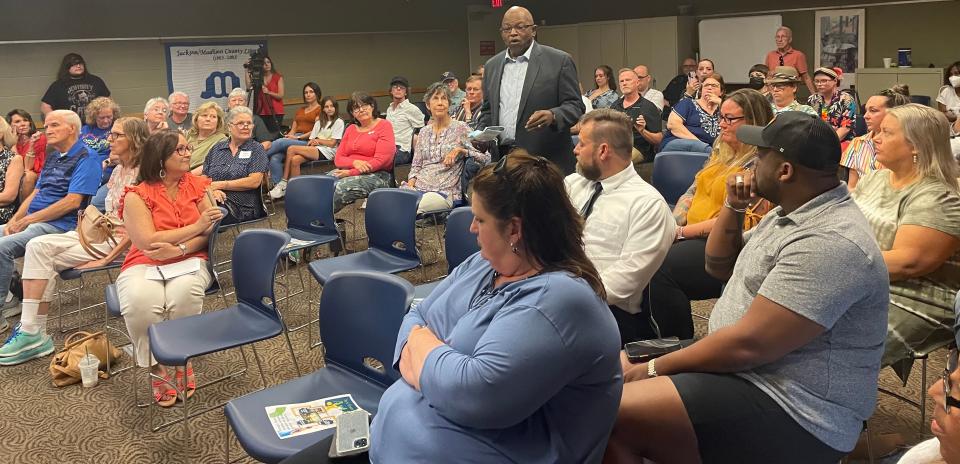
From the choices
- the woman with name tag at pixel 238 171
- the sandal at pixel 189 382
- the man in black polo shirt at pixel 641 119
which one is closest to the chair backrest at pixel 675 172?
the man in black polo shirt at pixel 641 119

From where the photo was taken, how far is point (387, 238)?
4.24 meters

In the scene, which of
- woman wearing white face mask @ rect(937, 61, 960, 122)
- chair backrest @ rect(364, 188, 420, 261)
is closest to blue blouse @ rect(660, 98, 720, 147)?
woman wearing white face mask @ rect(937, 61, 960, 122)

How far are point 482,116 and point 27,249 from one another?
2.64 metres

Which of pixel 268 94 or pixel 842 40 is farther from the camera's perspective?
pixel 268 94

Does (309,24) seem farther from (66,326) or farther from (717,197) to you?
(717,197)

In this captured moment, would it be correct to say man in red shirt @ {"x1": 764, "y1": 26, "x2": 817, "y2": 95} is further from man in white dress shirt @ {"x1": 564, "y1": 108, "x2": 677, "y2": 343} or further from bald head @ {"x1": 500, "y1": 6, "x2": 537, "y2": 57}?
man in white dress shirt @ {"x1": 564, "y1": 108, "x2": 677, "y2": 343}

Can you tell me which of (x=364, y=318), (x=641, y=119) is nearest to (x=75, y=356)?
(x=364, y=318)

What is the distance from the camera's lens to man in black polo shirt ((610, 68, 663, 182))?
702 cm

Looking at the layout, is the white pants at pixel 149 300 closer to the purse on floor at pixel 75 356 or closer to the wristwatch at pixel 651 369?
the purse on floor at pixel 75 356

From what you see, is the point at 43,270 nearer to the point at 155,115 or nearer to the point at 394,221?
the point at 394,221

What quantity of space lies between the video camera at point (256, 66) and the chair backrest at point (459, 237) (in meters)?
7.97

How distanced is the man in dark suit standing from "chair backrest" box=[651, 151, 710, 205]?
1.75 ft

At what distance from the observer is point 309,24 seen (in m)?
11.8

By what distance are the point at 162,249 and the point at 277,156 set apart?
179 inches
